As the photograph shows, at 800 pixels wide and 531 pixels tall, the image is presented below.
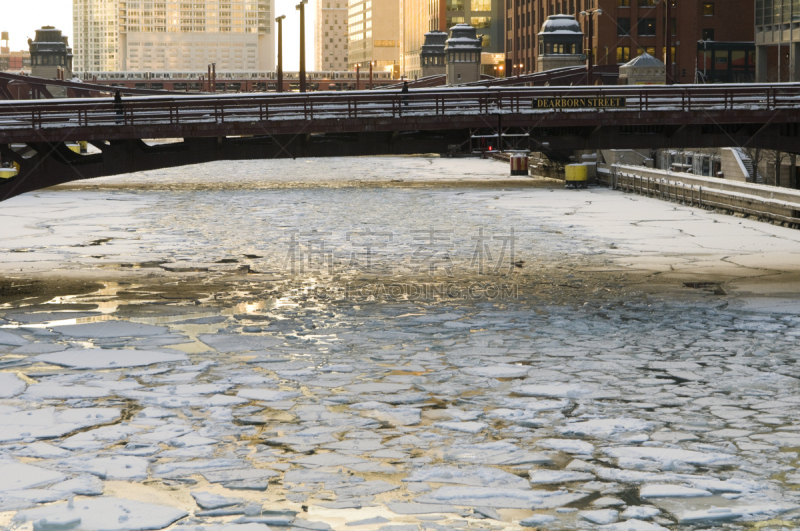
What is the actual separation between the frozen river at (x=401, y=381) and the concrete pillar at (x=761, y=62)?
6902 centimetres

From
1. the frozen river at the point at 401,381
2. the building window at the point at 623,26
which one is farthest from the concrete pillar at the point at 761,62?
the frozen river at the point at 401,381

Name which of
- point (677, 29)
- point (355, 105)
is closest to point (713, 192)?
point (355, 105)

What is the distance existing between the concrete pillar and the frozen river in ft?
226

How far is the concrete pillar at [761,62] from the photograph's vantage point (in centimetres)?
8773

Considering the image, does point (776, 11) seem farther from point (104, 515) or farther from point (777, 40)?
point (104, 515)

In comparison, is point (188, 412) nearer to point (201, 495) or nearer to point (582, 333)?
→ point (201, 495)

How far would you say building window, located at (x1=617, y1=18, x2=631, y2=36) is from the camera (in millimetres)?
94250

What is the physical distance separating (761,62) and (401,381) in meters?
85.2

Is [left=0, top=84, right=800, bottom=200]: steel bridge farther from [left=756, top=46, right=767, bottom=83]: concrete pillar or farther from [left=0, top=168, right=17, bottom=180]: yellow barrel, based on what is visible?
[left=756, top=46, right=767, bottom=83]: concrete pillar

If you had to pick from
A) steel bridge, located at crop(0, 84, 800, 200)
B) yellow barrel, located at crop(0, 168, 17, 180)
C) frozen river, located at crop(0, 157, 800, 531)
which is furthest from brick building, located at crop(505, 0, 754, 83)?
frozen river, located at crop(0, 157, 800, 531)

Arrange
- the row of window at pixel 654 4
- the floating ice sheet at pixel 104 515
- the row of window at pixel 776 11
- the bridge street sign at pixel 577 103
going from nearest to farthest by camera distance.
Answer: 1. the floating ice sheet at pixel 104 515
2. the bridge street sign at pixel 577 103
3. the row of window at pixel 776 11
4. the row of window at pixel 654 4

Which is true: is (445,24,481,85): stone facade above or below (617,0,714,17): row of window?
below

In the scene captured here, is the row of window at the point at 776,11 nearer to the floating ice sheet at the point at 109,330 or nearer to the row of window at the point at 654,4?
the row of window at the point at 654,4

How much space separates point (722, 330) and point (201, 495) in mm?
8266
